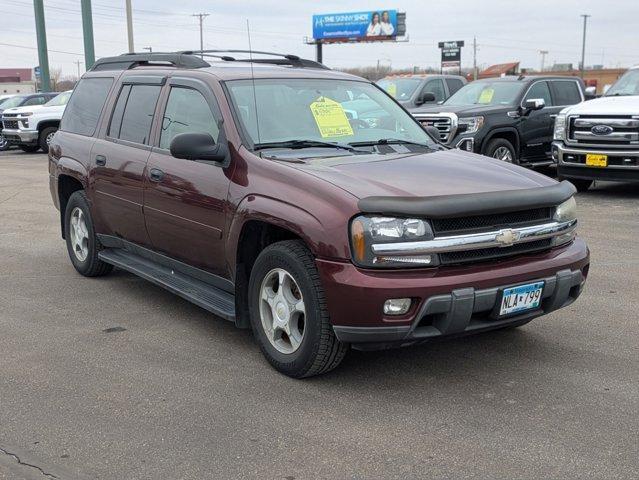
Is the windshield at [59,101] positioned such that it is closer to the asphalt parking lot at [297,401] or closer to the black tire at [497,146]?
the black tire at [497,146]

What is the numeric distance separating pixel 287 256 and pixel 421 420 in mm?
1116

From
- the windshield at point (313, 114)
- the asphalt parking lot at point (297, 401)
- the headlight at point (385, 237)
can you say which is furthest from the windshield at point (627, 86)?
the headlight at point (385, 237)

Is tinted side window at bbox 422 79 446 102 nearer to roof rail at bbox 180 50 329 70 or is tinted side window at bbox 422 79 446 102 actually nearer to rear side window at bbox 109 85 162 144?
roof rail at bbox 180 50 329 70

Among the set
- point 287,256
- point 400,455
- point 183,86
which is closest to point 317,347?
point 287,256

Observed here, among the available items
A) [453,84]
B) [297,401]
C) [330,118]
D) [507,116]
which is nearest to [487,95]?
[507,116]

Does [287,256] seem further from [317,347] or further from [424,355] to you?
[424,355]

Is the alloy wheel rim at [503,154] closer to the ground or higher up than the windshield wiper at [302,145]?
closer to the ground

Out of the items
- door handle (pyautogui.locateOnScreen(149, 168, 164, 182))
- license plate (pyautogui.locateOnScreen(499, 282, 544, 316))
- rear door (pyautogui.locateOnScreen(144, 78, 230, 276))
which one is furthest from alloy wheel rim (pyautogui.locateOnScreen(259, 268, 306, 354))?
door handle (pyautogui.locateOnScreen(149, 168, 164, 182))

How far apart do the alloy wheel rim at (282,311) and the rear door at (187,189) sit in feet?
1.53

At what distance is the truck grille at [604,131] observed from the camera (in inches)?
424

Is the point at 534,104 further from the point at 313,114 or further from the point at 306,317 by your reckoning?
the point at 306,317

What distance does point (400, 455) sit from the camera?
346cm

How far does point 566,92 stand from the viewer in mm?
14164

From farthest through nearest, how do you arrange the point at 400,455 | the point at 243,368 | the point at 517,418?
1. the point at 243,368
2. the point at 517,418
3. the point at 400,455
